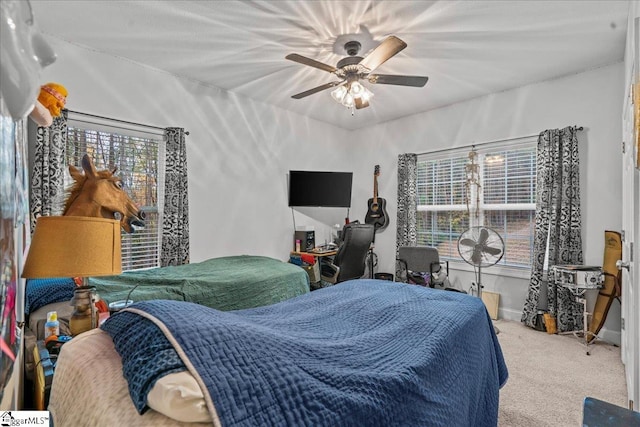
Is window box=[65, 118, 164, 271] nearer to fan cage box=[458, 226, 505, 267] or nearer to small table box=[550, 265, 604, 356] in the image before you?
fan cage box=[458, 226, 505, 267]

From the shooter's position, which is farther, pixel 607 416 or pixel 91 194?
pixel 91 194

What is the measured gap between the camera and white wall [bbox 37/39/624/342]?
3.11m

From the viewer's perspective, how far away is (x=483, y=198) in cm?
413

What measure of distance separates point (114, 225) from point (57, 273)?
23 cm

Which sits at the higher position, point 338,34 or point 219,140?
point 338,34

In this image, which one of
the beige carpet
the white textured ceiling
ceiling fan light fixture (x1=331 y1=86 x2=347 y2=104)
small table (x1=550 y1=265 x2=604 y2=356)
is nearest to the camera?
the beige carpet

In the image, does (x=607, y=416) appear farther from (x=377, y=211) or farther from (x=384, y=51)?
(x=377, y=211)

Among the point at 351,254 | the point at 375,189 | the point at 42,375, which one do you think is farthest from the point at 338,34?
the point at 375,189

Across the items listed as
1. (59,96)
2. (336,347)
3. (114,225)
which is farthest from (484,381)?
(59,96)

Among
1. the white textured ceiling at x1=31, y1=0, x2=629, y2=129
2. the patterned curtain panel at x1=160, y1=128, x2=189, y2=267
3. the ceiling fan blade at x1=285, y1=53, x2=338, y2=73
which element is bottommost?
the patterned curtain panel at x1=160, y1=128, x2=189, y2=267

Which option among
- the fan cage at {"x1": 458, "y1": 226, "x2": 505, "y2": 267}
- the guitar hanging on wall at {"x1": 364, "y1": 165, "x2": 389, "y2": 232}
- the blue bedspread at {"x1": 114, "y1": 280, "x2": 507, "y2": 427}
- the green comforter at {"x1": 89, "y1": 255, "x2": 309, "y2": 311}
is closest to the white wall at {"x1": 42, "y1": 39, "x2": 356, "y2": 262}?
the guitar hanging on wall at {"x1": 364, "y1": 165, "x2": 389, "y2": 232}

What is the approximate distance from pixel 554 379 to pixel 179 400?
114 inches

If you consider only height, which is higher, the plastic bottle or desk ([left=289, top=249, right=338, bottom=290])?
the plastic bottle

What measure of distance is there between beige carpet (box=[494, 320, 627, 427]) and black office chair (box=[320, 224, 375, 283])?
171 cm
